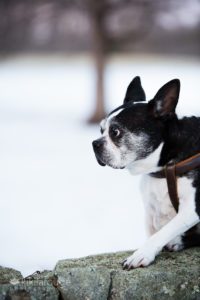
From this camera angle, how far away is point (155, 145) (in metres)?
3.43

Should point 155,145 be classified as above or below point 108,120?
below

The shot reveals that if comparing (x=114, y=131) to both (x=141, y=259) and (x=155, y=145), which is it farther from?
(x=141, y=259)

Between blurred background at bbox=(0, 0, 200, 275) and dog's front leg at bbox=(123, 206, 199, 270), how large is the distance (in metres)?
0.80

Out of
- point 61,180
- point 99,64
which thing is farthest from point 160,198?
point 99,64

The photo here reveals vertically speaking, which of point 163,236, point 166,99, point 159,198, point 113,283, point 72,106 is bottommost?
point 113,283

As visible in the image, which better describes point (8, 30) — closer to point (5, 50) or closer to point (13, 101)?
point (5, 50)

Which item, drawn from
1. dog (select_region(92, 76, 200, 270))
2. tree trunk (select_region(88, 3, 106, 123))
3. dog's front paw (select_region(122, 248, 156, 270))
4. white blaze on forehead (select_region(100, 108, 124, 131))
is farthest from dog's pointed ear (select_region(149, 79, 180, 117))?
tree trunk (select_region(88, 3, 106, 123))

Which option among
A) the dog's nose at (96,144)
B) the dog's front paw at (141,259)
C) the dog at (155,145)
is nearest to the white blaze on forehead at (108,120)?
the dog at (155,145)

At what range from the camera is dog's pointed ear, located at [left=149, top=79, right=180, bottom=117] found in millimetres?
3406

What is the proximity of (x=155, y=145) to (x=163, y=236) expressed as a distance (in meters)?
0.58

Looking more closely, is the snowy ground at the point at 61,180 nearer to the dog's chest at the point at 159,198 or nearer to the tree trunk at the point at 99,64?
the tree trunk at the point at 99,64

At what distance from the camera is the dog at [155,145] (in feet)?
11.0

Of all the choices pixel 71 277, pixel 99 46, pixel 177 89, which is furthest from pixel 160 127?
pixel 99 46

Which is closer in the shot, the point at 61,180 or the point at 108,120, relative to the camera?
the point at 108,120
